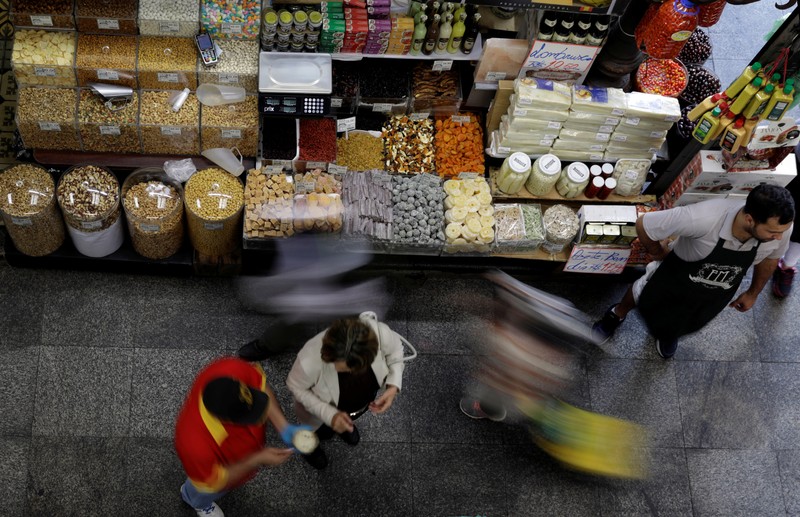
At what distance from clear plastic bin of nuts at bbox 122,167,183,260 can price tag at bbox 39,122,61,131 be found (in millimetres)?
497

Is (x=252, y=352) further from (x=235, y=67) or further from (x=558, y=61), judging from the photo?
(x=558, y=61)

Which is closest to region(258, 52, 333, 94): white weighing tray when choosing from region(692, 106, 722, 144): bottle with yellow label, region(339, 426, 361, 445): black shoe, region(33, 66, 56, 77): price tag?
region(33, 66, 56, 77): price tag

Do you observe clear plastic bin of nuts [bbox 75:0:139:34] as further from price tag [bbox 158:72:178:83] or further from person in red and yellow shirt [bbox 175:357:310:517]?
person in red and yellow shirt [bbox 175:357:310:517]

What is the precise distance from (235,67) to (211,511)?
8.18ft

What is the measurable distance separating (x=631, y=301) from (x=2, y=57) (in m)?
4.32

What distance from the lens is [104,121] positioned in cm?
422

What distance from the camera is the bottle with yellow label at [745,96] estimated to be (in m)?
3.79

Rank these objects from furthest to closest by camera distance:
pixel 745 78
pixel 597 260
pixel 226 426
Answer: pixel 597 260 < pixel 745 78 < pixel 226 426

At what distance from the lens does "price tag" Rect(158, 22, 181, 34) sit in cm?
419

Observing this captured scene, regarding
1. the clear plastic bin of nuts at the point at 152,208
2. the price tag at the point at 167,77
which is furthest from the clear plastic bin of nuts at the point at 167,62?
the clear plastic bin of nuts at the point at 152,208

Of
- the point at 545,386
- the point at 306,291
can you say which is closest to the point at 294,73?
the point at 306,291

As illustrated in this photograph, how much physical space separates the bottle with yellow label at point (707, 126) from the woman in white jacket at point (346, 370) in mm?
2126

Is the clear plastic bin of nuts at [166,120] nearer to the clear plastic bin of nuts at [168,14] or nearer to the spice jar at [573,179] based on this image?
the clear plastic bin of nuts at [168,14]

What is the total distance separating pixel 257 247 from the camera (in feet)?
14.2
